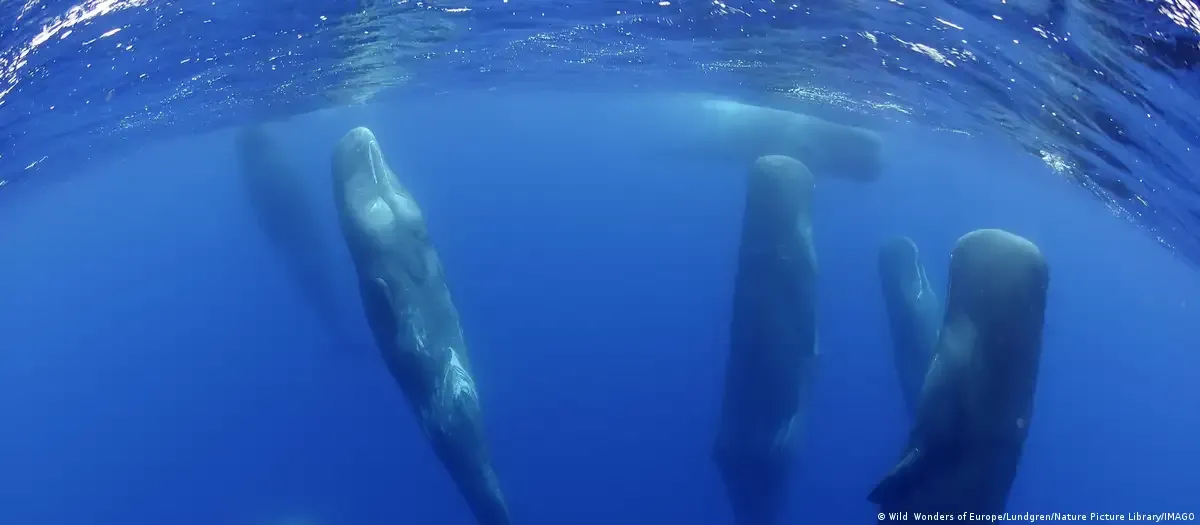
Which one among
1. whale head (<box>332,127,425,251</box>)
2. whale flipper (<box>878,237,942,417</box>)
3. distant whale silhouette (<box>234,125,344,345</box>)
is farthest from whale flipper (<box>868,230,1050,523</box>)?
distant whale silhouette (<box>234,125,344,345</box>)

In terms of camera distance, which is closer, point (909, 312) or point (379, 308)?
point (379, 308)

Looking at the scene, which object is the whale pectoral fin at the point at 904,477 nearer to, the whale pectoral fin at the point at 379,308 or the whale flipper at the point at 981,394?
the whale flipper at the point at 981,394

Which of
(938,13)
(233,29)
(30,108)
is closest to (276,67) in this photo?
(233,29)

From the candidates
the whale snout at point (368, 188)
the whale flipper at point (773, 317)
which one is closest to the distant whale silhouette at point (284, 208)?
the whale snout at point (368, 188)

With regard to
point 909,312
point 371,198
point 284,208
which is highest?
point 371,198

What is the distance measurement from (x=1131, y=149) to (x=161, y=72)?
690 inches

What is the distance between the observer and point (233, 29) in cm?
1252

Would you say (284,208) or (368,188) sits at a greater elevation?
(368,188)

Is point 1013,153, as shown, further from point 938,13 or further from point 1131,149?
point 938,13

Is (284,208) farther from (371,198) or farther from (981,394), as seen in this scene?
(981,394)

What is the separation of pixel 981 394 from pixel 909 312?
22.1ft

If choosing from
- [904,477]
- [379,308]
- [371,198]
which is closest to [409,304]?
[379,308]

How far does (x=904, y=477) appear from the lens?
23.5 feet

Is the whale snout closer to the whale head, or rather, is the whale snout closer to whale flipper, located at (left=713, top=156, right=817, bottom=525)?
the whale head
